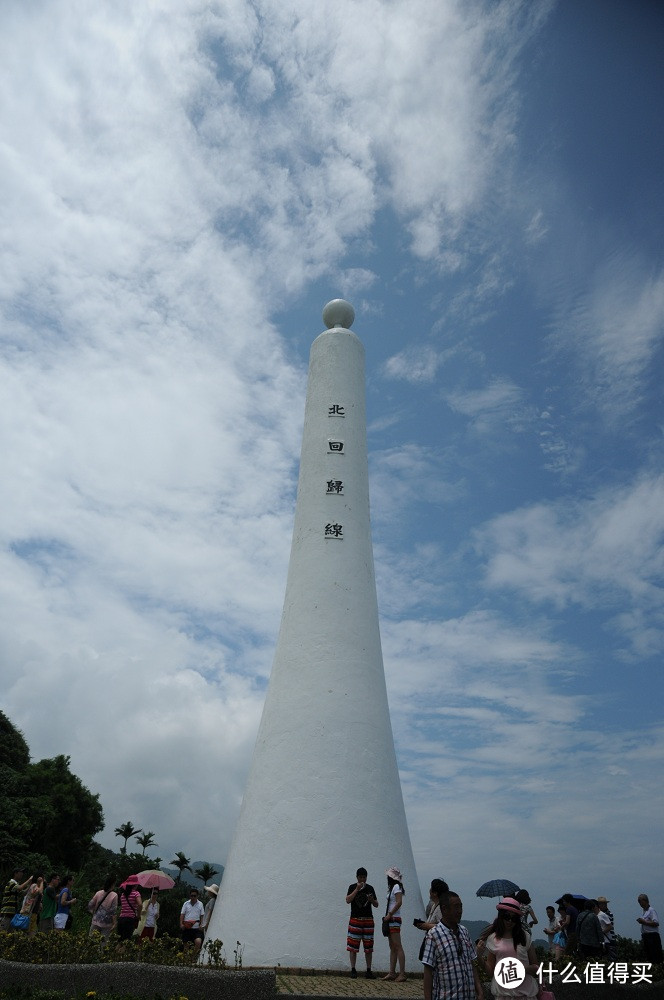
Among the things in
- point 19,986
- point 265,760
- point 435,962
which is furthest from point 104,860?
point 435,962

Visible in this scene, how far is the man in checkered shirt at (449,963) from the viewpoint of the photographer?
493 cm

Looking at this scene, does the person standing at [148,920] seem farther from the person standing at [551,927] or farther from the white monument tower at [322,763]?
the person standing at [551,927]

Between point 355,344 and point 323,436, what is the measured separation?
90.2 inches

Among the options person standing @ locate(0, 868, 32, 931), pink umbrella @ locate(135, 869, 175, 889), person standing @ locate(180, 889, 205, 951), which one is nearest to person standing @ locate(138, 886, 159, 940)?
person standing @ locate(180, 889, 205, 951)

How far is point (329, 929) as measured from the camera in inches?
405

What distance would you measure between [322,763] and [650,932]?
538 centimetres

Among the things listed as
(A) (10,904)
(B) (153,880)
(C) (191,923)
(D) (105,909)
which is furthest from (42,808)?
(D) (105,909)

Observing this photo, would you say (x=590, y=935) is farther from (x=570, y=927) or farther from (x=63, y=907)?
(x=63, y=907)

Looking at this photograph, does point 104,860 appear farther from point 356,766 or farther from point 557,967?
point 557,967

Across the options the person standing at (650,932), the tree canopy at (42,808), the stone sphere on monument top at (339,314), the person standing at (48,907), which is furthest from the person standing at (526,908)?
the tree canopy at (42,808)

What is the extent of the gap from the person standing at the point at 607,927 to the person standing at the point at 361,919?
3.10 meters

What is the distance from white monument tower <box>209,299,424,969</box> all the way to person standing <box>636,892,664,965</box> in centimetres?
325

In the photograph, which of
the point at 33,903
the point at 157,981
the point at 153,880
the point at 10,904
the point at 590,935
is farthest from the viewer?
the point at 153,880

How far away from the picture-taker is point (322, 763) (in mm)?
11469
